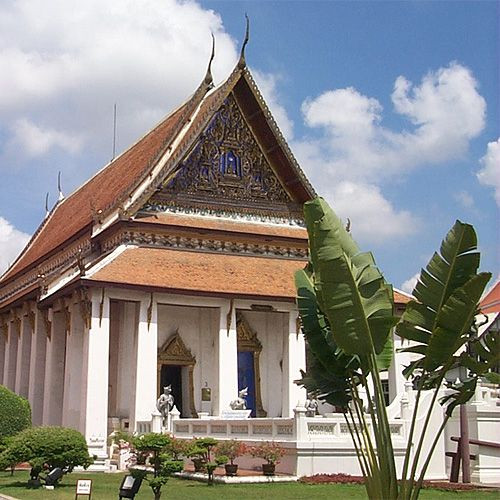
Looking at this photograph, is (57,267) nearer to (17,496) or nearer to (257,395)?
(257,395)

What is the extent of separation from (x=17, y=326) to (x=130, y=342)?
6.71 metres

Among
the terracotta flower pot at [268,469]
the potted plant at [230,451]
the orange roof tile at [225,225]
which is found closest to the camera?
the terracotta flower pot at [268,469]

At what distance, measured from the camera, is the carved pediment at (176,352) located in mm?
22469

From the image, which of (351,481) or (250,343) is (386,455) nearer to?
(351,481)

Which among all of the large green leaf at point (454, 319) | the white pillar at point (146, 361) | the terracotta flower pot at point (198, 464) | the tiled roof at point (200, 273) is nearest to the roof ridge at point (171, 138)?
the tiled roof at point (200, 273)

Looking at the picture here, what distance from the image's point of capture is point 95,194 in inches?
1178

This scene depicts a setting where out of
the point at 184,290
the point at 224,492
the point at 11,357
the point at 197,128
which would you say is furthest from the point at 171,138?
the point at 224,492

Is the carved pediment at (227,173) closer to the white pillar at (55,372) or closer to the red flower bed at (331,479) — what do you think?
the white pillar at (55,372)

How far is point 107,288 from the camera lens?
20688 millimetres

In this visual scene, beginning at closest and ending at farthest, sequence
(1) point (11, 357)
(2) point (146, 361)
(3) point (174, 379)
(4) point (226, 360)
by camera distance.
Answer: (2) point (146, 361) → (4) point (226, 360) → (3) point (174, 379) → (1) point (11, 357)

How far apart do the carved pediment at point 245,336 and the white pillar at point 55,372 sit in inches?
190

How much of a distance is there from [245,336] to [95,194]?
923 centimetres

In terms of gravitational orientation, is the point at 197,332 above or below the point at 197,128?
below

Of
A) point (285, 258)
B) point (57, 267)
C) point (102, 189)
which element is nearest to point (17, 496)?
point (285, 258)
